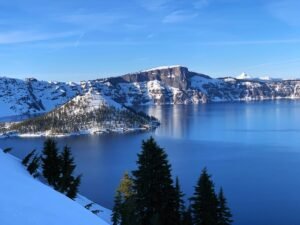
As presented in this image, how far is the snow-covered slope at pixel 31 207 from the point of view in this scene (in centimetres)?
1321

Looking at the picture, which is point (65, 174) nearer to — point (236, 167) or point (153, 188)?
point (153, 188)

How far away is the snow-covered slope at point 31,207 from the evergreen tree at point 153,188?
24.3ft

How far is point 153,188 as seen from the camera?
25.2 metres

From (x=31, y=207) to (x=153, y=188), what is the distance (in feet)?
37.5

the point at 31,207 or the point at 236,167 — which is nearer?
the point at 31,207

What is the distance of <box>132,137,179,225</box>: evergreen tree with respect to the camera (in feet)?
82.0

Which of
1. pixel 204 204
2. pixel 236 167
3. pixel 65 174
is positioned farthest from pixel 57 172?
pixel 236 167

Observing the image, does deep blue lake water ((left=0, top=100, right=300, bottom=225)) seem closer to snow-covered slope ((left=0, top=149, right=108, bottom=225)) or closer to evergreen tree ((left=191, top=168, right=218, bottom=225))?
evergreen tree ((left=191, top=168, right=218, bottom=225))

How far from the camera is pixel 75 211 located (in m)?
17.2

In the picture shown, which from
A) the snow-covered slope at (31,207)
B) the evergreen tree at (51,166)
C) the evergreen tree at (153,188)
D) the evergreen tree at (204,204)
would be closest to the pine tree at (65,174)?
the evergreen tree at (51,166)

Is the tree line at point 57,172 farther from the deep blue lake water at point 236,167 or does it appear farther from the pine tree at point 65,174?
the deep blue lake water at point 236,167

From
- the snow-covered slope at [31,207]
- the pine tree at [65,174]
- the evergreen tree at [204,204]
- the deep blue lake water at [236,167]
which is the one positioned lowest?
the deep blue lake water at [236,167]

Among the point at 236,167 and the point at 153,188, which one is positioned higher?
the point at 153,188

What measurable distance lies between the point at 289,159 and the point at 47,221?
97474mm
